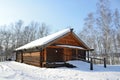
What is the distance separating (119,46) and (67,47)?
2005 cm

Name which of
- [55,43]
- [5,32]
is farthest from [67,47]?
[5,32]

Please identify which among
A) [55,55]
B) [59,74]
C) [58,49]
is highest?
[58,49]

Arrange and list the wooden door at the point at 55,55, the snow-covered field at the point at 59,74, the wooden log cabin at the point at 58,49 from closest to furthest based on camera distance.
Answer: the snow-covered field at the point at 59,74, the wooden log cabin at the point at 58,49, the wooden door at the point at 55,55

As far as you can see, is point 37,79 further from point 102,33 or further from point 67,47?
point 102,33

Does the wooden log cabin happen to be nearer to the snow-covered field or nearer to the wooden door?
the wooden door

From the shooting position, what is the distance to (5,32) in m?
57.3

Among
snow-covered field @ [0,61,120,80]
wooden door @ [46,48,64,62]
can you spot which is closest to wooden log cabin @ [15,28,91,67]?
wooden door @ [46,48,64,62]

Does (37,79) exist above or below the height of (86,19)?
below

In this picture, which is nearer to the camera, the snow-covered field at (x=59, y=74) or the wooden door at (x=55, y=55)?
the snow-covered field at (x=59, y=74)

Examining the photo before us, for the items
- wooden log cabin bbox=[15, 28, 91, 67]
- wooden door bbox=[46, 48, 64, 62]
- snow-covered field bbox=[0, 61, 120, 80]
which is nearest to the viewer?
snow-covered field bbox=[0, 61, 120, 80]

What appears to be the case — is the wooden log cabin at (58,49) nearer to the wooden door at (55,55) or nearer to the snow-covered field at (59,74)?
the wooden door at (55,55)

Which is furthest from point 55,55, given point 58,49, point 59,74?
point 59,74

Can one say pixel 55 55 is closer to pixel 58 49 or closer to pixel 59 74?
pixel 58 49

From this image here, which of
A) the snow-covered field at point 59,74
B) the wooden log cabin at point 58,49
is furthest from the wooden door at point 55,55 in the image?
the snow-covered field at point 59,74
